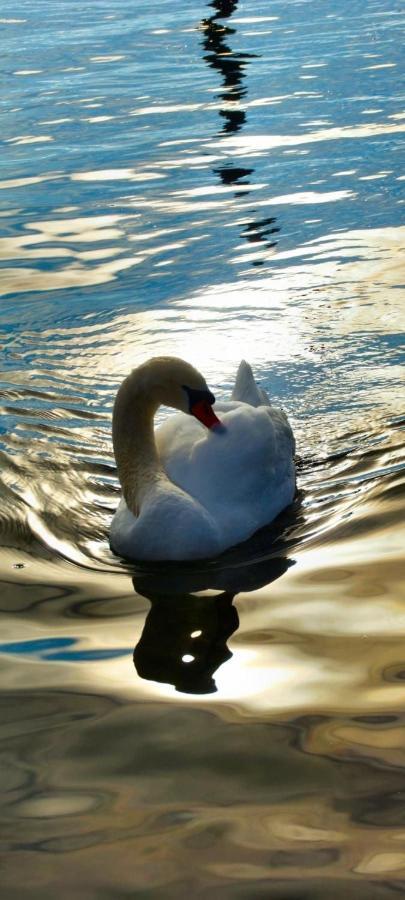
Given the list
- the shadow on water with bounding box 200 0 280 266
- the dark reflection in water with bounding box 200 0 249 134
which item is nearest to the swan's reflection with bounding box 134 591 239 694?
the shadow on water with bounding box 200 0 280 266

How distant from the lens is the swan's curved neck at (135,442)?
6012 millimetres

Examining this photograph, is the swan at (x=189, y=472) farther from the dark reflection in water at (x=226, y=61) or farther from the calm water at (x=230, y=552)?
the dark reflection in water at (x=226, y=61)

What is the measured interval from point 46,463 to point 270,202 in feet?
17.6

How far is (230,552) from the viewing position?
577cm

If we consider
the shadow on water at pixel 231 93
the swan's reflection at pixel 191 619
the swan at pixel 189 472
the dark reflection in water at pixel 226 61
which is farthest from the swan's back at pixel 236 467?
the dark reflection in water at pixel 226 61

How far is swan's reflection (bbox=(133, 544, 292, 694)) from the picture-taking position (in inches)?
178

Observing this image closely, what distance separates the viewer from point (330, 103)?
48.1 ft

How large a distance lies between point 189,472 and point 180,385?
40 cm

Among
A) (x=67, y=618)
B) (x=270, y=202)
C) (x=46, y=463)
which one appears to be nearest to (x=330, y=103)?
(x=270, y=202)

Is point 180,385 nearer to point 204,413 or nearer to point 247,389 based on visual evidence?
point 204,413

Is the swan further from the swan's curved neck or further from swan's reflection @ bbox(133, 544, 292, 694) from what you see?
swan's reflection @ bbox(133, 544, 292, 694)

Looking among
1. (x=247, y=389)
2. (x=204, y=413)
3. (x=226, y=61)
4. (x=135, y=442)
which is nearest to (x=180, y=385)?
(x=204, y=413)

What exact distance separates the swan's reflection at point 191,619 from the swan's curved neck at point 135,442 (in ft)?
1.63

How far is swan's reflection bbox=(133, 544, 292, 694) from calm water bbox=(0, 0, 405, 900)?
0.01 meters
